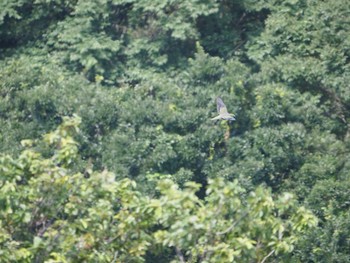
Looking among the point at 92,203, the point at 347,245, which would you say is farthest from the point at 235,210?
the point at 347,245

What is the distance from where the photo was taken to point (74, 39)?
1708 cm

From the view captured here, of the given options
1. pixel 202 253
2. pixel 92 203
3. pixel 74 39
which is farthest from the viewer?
pixel 74 39

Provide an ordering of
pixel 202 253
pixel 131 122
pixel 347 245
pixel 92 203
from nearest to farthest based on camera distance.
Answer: pixel 202 253
pixel 92 203
pixel 347 245
pixel 131 122

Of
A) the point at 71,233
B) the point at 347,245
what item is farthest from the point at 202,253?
the point at 347,245

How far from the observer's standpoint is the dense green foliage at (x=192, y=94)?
14.3 metres

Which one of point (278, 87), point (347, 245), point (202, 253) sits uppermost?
point (202, 253)

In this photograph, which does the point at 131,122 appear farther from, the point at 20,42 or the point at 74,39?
the point at 20,42

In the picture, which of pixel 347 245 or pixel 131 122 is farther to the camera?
pixel 131 122

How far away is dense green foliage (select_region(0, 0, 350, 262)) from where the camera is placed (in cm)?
1428

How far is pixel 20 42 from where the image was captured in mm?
18016

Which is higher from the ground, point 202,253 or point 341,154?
point 202,253

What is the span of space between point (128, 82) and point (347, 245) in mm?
5239

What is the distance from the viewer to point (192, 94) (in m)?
15.8

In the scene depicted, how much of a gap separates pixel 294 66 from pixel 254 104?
920 mm
